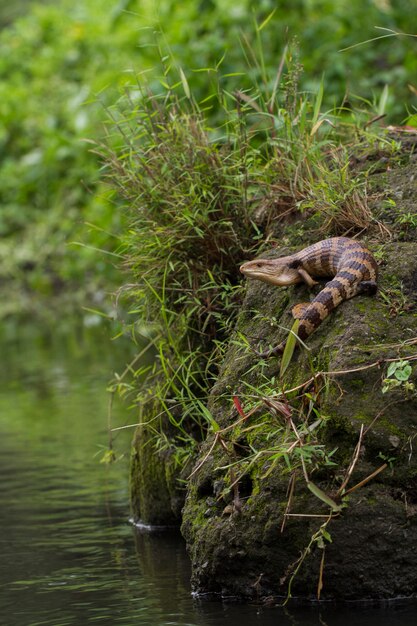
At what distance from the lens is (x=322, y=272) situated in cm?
517

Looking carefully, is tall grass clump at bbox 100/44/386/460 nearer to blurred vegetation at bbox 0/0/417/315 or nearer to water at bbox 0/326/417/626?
blurred vegetation at bbox 0/0/417/315

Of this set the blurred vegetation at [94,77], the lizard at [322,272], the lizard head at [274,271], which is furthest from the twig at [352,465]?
the blurred vegetation at [94,77]

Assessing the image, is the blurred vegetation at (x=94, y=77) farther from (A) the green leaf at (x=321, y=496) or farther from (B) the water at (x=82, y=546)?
(A) the green leaf at (x=321, y=496)

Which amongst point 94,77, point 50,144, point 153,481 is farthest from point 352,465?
point 94,77

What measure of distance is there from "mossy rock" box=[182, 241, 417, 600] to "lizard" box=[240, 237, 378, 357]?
6 cm

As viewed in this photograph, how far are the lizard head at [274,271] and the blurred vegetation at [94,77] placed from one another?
1.27 metres

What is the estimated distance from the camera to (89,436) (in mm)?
8500

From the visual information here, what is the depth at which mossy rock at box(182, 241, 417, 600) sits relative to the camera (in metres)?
4.36

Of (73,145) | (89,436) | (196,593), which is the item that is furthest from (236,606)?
(73,145)

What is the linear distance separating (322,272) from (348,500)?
1.20 metres

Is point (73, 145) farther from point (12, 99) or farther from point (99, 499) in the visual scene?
point (99, 499)

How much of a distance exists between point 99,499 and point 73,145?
13847mm

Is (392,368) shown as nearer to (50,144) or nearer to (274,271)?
(274,271)

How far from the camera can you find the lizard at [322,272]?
4.85 meters
